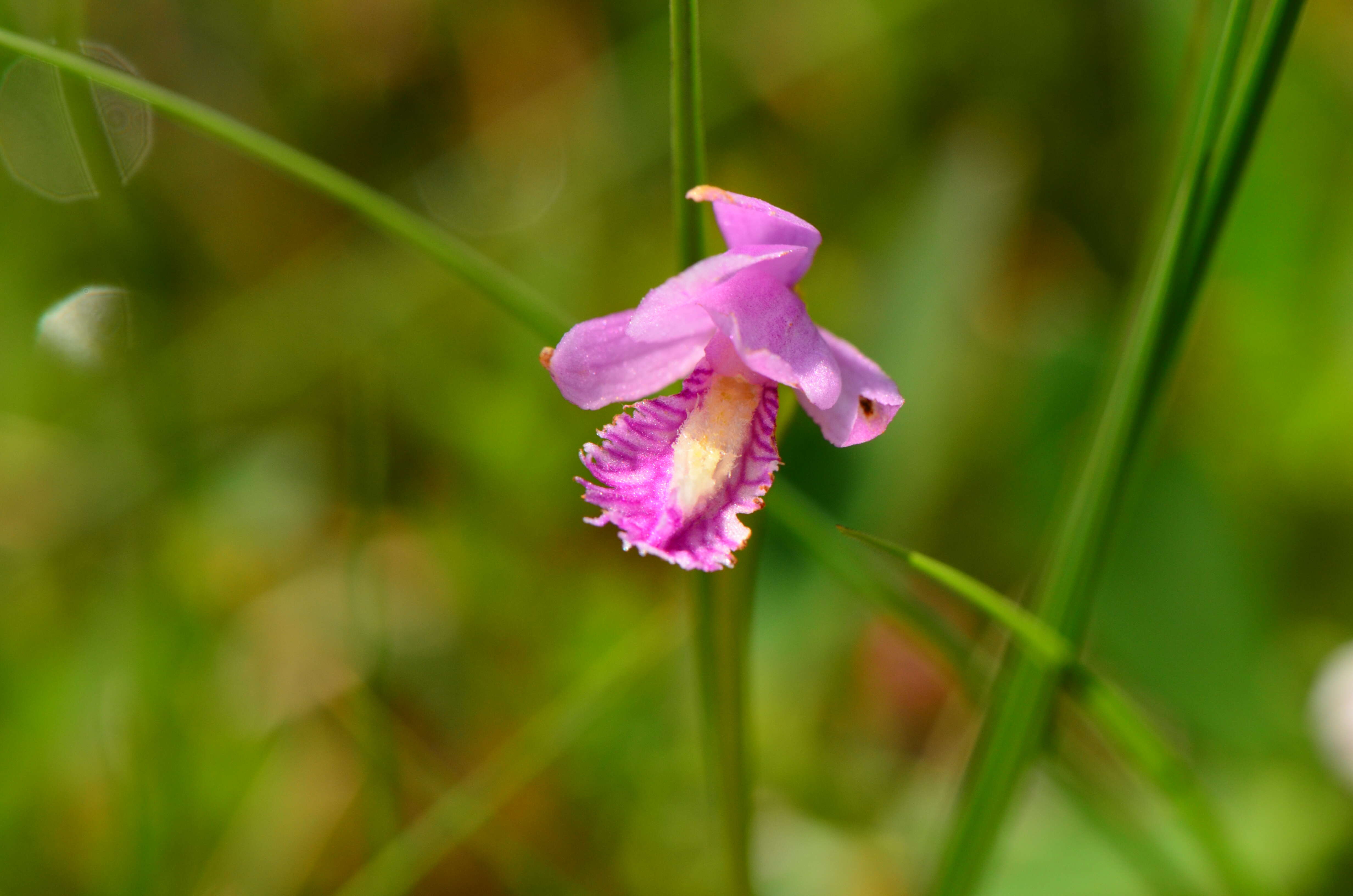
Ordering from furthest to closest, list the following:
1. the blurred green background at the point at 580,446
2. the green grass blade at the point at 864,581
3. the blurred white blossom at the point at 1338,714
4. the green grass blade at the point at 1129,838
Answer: the blurred green background at the point at 580,446 → the blurred white blossom at the point at 1338,714 → the green grass blade at the point at 1129,838 → the green grass blade at the point at 864,581

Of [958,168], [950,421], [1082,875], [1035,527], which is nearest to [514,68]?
[958,168]

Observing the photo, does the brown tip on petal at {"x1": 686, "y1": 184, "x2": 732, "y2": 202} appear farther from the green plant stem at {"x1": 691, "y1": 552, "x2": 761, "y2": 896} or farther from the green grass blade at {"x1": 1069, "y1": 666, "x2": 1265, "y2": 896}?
the green grass blade at {"x1": 1069, "y1": 666, "x2": 1265, "y2": 896}

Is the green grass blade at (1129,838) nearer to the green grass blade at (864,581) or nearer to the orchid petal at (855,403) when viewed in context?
the green grass blade at (864,581)

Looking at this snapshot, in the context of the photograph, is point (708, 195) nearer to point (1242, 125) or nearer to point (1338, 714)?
point (1242, 125)

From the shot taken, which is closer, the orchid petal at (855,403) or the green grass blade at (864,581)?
the orchid petal at (855,403)

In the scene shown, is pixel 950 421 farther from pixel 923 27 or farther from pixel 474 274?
pixel 474 274

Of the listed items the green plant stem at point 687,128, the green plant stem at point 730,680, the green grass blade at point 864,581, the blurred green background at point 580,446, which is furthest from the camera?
the blurred green background at point 580,446

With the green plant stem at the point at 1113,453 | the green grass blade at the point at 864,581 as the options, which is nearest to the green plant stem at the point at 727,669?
the green grass blade at the point at 864,581
